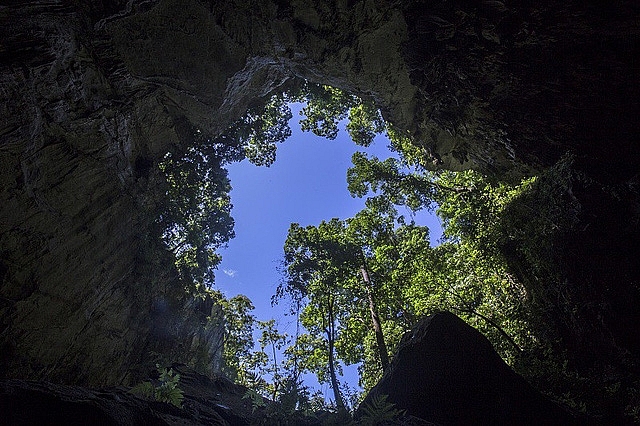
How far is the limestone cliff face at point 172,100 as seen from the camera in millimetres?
8562

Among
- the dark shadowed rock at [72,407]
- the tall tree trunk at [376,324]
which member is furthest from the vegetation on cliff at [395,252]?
the dark shadowed rock at [72,407]

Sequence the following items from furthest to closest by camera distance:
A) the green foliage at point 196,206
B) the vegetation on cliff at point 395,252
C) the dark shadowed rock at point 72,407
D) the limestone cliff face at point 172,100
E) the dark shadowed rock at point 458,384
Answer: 1. the green foliage at point 196,206
2. the vegetation on cliff at point 395,252
3. the limestone cliff face at point 172,100
4. the dark shadowed rock at point 458,384
5. the dark shadowed rock at point 72,407

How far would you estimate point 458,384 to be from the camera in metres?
8.51

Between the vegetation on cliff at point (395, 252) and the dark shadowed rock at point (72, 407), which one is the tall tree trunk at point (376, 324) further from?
the dark shadowed rock at point (72, 407)

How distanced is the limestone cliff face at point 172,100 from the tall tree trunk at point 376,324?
25.7 feet

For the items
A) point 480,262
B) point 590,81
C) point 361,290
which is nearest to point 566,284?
point 480,262

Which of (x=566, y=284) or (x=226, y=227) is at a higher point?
(x=226, y=227)

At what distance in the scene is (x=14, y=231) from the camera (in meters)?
9.20

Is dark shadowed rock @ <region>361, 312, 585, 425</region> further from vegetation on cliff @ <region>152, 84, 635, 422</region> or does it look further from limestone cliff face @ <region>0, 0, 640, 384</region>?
limestone cliff face @ <region>0, 0, 640, 384</region>

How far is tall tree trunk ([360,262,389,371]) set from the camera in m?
15.4

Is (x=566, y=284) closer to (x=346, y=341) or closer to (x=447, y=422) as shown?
(x=447, y=422)

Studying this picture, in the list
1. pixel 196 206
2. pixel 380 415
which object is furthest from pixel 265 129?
pixel 380 415

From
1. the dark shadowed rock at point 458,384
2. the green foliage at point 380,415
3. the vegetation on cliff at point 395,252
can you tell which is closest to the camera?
the green foliage at point 380,415

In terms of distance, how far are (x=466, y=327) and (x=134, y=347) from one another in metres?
13.4
